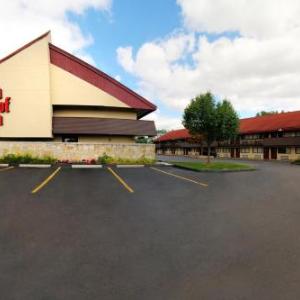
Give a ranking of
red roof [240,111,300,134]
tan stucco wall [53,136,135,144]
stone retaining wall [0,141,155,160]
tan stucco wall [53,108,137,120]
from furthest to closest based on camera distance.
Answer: red roof [240,111,300,134] < tan stucco wall [53,136,135,144] < tan stucco wall [53,108,137,120] < stone retaining wall [0,141,155,160]

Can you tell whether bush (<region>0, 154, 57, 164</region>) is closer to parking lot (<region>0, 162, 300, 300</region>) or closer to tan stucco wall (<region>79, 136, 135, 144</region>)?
tan stucco wall (<region>79, 136, 135, 144</region>)

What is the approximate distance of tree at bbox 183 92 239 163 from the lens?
28.9 meters

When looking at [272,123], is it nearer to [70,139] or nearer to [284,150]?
[284,150]

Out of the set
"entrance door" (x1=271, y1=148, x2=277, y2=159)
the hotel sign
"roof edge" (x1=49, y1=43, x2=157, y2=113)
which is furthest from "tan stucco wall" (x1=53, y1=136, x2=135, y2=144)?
"entrance door" (x1=271, y1=148, x2=277, y2=159)

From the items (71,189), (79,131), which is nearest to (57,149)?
(79,131)

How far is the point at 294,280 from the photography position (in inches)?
166

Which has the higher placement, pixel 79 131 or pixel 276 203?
pixel 79 131

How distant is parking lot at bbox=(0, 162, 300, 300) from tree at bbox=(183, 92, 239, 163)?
19.3m

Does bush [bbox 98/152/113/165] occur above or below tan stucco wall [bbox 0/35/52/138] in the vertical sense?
below

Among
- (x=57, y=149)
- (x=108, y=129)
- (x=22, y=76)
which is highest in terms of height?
(x=22, y=76)

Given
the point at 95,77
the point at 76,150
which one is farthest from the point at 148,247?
the point at 95,77

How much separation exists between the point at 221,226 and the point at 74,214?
377cm

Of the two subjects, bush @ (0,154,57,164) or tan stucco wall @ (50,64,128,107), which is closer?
bush @ (0,154,57,164)

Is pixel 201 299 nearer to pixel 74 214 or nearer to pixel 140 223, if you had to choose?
pixel 140 223
